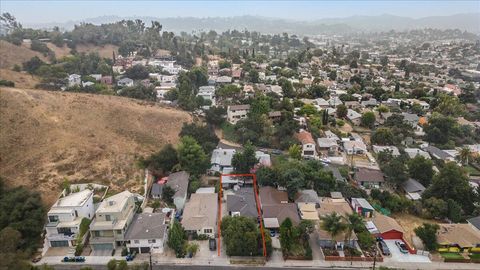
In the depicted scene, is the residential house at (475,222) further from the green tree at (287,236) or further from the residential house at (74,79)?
the residential house at (74,79)

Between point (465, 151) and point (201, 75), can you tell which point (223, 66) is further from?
point (465, 151)

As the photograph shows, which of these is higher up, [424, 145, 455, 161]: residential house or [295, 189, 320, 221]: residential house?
[424, 145, 455, 161]: residential house

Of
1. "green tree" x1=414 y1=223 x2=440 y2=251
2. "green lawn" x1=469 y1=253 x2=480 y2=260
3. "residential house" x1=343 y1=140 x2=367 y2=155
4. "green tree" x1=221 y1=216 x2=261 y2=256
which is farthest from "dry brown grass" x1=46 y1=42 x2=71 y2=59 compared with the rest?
"green lawn" x1=469 y1=253 x2=480 y2=260

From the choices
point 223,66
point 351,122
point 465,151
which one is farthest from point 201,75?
point 465,151

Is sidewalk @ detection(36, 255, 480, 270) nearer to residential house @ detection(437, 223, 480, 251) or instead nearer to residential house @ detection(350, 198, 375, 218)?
residential house @ detection(437, 223, 480, 251)

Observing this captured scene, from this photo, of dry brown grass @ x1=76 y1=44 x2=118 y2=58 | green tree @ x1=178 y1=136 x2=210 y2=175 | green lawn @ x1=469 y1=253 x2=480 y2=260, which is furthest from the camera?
dry brown grass @ x1=76 y1=44 x2=118 y2=58
